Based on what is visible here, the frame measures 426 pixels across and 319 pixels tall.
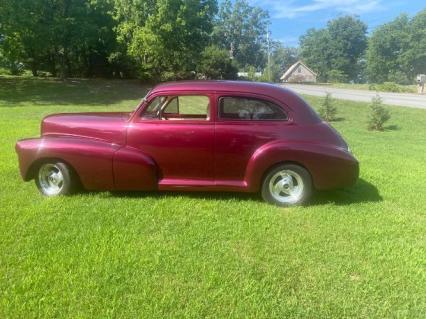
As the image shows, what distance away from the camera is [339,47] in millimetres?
98750

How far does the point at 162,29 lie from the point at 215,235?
78.0ft

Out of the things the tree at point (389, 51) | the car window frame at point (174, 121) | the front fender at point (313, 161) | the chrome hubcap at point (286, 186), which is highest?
the tree at point (389, 51)

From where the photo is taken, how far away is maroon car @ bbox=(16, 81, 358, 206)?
16.8ft

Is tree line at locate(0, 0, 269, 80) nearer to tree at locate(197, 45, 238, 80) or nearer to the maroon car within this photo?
tree at locate(197, 45, 238, 80)

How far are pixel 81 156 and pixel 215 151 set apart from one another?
68.6 inches

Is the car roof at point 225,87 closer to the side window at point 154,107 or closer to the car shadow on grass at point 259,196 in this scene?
the side window at point 154,107

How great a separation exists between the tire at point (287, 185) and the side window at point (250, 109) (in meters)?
0.69

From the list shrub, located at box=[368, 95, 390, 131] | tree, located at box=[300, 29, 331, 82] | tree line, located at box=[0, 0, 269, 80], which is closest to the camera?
shrub, located at box=[368, 95, 390, 131]

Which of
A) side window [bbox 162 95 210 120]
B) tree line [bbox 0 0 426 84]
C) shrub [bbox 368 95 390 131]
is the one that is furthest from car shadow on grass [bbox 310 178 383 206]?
tree line [bbox 0 0 426 84]

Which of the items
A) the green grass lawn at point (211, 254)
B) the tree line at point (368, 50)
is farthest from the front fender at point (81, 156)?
the tree line at point (368, 50)

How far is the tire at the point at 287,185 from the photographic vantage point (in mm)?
5180

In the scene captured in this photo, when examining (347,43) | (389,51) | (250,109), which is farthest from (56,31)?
(347,43)

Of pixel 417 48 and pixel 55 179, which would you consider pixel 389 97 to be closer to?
pixel 55 179

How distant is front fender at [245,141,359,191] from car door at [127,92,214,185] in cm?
59
